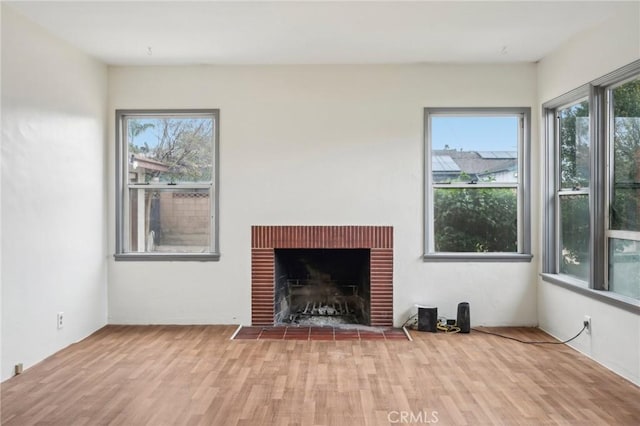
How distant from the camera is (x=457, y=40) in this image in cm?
381

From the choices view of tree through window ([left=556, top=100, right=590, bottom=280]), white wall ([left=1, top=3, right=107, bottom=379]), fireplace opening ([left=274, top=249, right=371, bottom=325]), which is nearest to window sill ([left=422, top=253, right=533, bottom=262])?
view of tree through window ([left=556, top=100, right=590, bottom=280])

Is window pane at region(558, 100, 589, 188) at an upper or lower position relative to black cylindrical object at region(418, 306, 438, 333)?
upper

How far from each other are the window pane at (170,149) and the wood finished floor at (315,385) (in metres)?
1.63

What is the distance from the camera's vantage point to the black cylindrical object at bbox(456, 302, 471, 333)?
14.0 ft

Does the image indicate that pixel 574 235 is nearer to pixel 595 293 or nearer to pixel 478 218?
pixel 595 293

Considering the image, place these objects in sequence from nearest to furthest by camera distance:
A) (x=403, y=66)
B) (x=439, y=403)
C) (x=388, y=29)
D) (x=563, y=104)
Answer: (x=439, y=403) → (x=388, y=29) → (x=563, y=104) → (x=403, y=66)

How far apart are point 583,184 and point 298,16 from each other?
2.73m

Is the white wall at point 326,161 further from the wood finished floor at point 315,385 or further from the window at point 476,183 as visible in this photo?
the wood finished floor at point 315,385

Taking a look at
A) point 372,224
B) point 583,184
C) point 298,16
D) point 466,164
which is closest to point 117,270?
point 372,224

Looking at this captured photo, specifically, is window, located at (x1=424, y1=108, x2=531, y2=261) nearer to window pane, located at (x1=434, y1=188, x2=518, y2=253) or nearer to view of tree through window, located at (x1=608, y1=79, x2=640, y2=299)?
window pane, located at (x1=434, y1=188, x2=518, y2=253)

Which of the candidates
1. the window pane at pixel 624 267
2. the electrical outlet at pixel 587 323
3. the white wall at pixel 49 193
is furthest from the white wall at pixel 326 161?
the window pane at pixel 624 267

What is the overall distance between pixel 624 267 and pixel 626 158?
799 millimetres

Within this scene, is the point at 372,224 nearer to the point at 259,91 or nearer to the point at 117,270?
the point at 259,91

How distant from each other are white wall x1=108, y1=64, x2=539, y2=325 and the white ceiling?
0.20 metres
